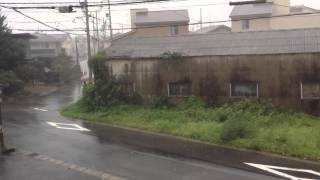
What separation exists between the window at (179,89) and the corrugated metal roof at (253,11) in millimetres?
31405

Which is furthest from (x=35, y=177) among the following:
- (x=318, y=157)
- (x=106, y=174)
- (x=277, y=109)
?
(x=277, y=109)

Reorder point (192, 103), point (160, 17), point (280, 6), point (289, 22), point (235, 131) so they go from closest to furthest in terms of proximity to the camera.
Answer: point (235, 131) < point (192, 103) < point (289, 22) < point (280, 6) < point (160, 17)

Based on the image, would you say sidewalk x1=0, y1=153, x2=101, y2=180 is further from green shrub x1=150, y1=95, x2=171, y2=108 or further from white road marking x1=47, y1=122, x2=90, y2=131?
green shrub x1=150, y1=95, x2=171, y2=108

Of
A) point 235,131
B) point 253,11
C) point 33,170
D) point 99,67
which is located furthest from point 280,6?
point 33,170

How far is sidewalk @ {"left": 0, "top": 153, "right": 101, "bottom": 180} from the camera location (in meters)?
14.4

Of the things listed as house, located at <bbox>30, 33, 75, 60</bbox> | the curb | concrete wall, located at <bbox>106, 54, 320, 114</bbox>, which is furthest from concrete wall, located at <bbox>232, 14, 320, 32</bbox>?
A: the curb

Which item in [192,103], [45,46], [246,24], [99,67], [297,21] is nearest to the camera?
[192,103]

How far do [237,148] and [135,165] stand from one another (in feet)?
→ 15.5

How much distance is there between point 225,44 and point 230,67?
92.8 inches

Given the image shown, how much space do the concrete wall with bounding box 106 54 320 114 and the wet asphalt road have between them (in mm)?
6078

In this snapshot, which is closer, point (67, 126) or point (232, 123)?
point (232, 123)

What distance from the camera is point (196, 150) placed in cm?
1786

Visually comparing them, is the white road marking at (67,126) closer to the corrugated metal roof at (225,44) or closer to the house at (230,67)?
the house at (230,67)

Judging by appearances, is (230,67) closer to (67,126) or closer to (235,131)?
(235,131)
